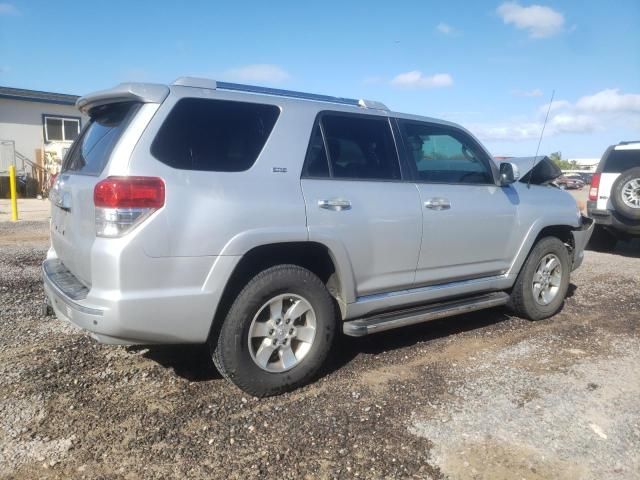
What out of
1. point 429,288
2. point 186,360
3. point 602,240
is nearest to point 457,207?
point 429,288

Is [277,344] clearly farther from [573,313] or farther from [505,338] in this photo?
[573,313]

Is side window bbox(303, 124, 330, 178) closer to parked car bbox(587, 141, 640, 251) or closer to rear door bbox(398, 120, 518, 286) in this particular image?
rear door bbox(398, 120, 518, 286)

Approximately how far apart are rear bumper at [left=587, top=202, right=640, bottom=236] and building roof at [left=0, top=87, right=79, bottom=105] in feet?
64.0

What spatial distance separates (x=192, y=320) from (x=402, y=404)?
4.64 ft

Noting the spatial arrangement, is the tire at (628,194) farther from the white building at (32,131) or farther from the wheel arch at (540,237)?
the white building at (32,131)

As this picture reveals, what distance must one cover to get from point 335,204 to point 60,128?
21.3 metres

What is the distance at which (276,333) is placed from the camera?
137 inches

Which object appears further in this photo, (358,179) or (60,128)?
(60,128)

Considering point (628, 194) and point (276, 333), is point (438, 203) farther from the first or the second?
point (628, 194)

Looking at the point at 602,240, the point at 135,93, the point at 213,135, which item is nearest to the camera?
the point at 135,93

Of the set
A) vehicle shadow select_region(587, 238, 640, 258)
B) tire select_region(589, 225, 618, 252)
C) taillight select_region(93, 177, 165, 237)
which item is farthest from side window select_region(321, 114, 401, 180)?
vehicle shadow select_region(587, 238, 640, 258)

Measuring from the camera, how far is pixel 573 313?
568cm

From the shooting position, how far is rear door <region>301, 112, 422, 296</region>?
3611 millimetres

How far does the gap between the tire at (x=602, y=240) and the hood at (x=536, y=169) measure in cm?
493
